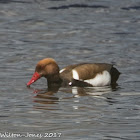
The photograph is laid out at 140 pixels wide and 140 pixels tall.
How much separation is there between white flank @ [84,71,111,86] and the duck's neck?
2.00 ft

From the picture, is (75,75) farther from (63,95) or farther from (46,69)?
(63,95)

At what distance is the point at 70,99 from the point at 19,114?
172 cm

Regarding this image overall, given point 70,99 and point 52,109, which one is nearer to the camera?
point 52,109

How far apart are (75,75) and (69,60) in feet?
6.69

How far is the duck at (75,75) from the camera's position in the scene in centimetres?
1438

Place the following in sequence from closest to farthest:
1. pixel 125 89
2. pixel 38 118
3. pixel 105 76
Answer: pixel 38 118, pixel 125 89, pixel 105 76

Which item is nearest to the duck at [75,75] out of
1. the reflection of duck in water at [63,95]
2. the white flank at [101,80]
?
the white flank at [101,80]

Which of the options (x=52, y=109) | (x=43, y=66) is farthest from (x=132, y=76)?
(x=52, y=109)

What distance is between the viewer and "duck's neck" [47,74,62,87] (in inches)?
569

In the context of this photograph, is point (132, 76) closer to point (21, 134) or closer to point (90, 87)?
point (90, 87)

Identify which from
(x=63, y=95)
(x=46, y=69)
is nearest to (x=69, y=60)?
(x=46, y=69)

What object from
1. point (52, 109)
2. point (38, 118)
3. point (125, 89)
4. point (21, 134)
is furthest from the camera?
point (125, 89)

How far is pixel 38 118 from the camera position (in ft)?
35.4

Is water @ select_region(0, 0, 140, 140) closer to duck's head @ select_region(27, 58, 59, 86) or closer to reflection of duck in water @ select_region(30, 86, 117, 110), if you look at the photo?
reflection of duck in water @ select_region(30, 86, 117, 110)
